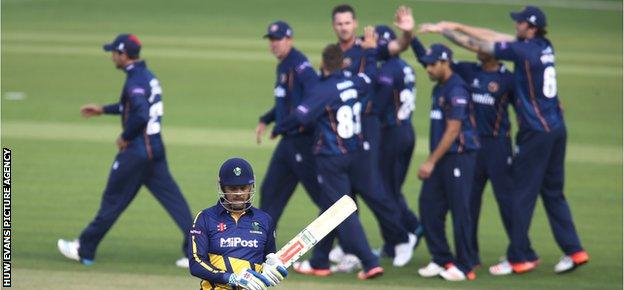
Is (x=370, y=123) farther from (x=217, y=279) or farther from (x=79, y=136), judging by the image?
(x=79, y=136)

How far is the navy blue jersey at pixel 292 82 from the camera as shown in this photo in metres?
10.4

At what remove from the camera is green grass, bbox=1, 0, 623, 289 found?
10.4m

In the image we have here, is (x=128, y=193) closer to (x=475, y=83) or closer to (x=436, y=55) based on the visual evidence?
(x=436, y=55)

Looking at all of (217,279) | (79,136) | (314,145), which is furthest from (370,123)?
(79,136)

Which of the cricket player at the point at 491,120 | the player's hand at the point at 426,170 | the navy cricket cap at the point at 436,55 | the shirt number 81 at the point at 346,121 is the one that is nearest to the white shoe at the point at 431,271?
the cricket player at the point at 491,120

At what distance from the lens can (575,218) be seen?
41.1 feet

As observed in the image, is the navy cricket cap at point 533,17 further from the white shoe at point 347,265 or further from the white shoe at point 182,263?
the white shoe at point 182,263

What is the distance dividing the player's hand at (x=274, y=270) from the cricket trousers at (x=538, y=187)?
13.4 feet

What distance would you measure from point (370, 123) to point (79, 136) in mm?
6648

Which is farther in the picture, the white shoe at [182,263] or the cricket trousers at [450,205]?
the white shoe at [182,263]

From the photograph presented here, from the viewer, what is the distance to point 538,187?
33.4 ft

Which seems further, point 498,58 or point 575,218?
point 575,218

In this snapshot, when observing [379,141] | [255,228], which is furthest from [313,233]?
[379,141]

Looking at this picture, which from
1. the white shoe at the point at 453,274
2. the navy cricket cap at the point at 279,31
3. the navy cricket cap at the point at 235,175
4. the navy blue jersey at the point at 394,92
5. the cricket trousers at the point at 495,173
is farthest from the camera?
the navy blue jersey at the point at 394,92
